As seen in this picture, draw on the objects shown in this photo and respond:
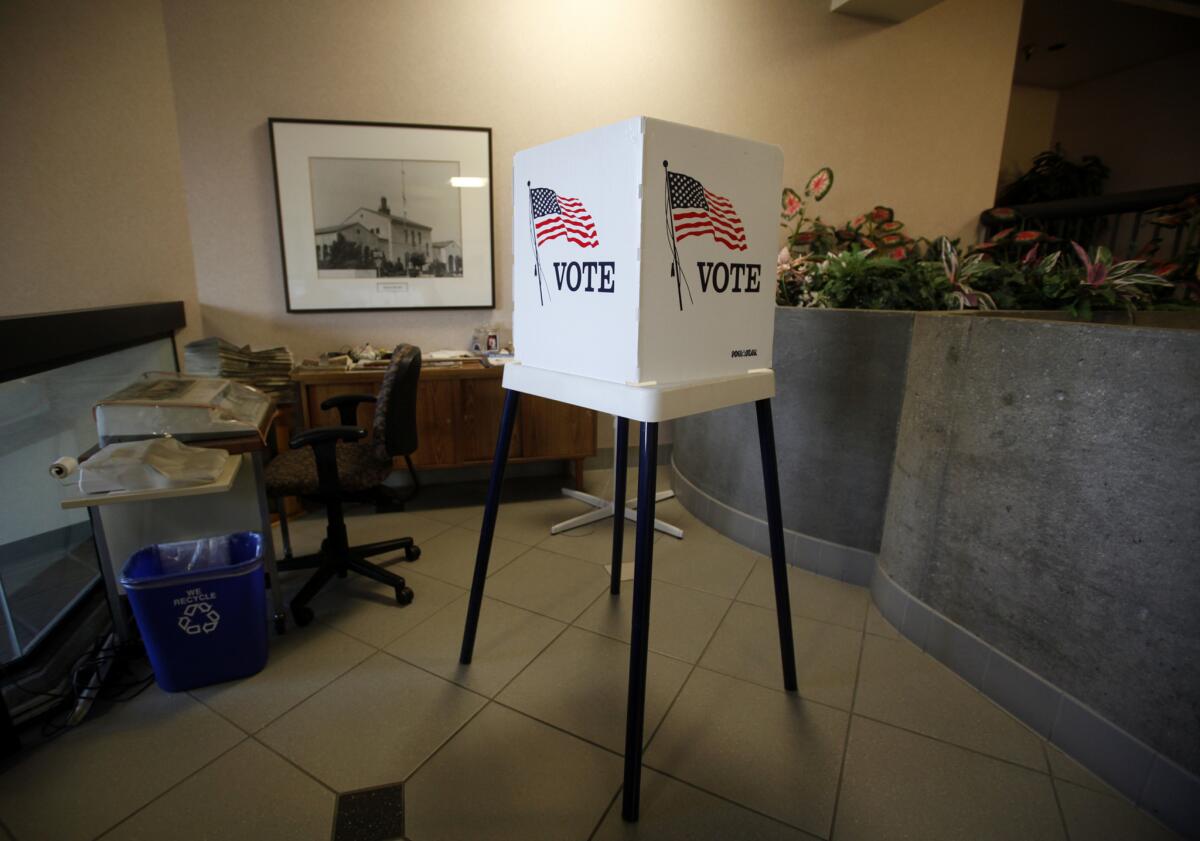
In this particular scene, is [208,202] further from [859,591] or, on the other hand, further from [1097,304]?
[1097,304]

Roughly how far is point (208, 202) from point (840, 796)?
12.4 ft

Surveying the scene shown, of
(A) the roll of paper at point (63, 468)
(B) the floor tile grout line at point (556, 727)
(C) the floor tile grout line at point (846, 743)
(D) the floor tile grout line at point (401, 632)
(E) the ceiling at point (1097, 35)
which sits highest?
(E) the ceiling at point (1097, 35)

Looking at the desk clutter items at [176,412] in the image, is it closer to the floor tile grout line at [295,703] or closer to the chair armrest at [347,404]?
the chair armrest at [347,404]

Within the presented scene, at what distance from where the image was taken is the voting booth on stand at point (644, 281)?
1122 mm

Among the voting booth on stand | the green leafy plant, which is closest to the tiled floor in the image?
the voting booth on stand

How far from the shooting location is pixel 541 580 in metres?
2.29

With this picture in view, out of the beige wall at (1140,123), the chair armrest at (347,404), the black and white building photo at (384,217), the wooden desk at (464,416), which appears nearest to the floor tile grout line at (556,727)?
the chair armrest at (347,404)

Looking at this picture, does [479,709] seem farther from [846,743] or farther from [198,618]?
[846,743]

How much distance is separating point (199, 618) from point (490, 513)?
3.07ft

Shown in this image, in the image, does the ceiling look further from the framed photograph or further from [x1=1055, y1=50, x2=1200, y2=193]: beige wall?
the framed photograph

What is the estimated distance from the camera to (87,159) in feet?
7.22

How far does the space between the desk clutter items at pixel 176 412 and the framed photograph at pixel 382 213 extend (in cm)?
135

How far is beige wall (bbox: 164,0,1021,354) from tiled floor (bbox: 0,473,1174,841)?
2.12 meters

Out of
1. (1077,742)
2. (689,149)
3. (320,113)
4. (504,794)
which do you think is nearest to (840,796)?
(1077,742)
